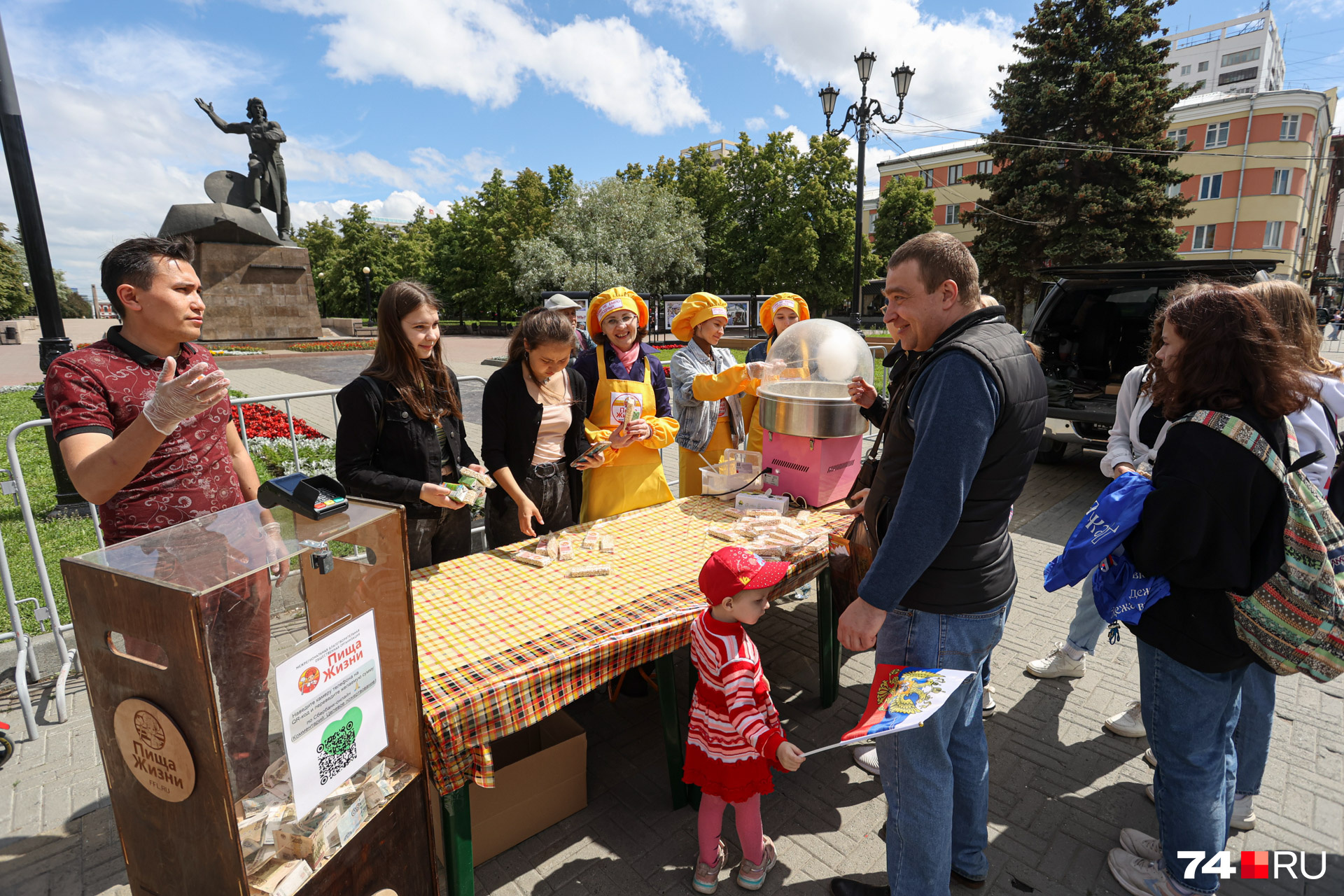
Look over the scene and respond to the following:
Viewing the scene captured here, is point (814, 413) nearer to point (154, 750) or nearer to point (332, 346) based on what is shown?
point (154, 750)

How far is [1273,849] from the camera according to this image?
2586 mm

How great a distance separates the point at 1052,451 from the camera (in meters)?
8.84

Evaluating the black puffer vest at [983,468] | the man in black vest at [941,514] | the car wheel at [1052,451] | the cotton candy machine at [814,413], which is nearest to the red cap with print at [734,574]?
the man in black vest at [941,514]

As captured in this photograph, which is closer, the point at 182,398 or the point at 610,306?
the point at 182,398

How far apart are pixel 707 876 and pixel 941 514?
1.59 metres

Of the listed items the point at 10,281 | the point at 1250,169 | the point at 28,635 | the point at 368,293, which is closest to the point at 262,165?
the point at 368,293

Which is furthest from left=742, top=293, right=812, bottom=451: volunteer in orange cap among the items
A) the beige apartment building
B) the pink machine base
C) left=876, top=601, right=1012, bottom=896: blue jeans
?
the beige apartment building

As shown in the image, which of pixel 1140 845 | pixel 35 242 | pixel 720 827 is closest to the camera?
pixel 720 827

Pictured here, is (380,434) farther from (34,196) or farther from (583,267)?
(583,267)

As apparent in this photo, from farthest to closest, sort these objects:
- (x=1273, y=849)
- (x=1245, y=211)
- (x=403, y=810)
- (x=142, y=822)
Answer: (x=1245, y=211)
(x=1273, y=849)
(x=403, y=810)
(x=142, y=822)

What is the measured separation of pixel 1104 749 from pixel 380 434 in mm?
3807

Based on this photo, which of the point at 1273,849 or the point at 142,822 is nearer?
the point at 142,822

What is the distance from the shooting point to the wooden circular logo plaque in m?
1.33

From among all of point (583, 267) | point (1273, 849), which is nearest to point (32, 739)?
point (1273, 849)
